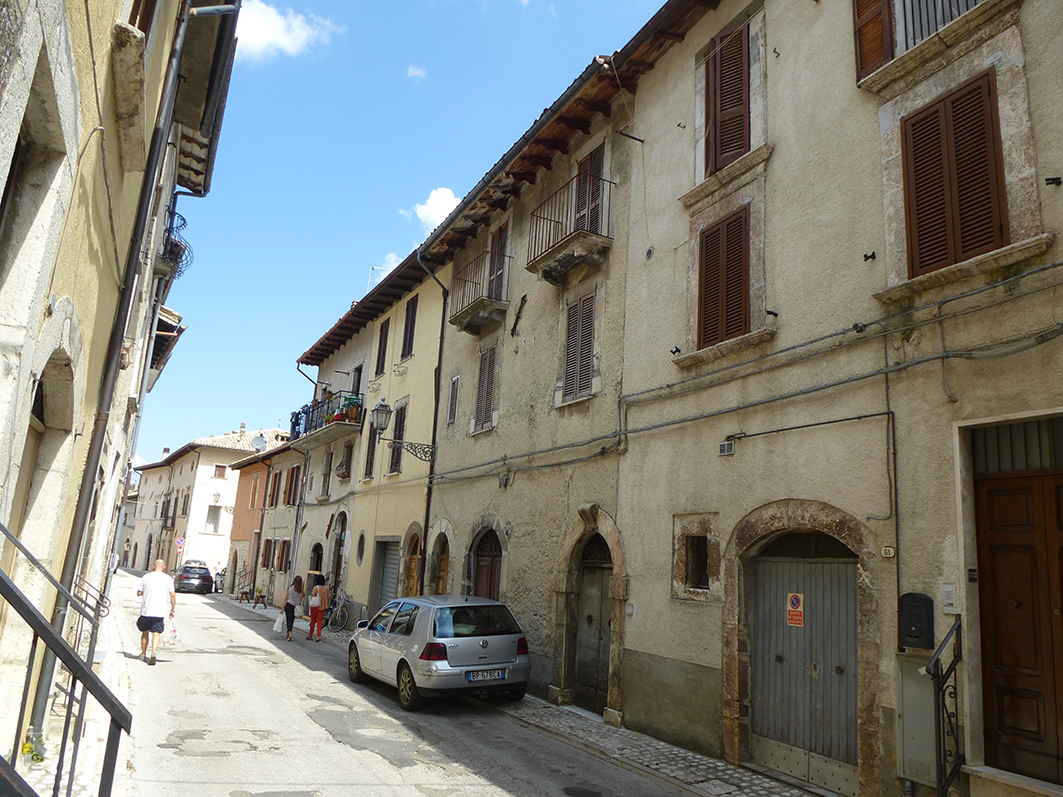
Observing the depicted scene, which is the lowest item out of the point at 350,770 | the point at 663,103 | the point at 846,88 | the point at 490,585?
the point at 350,770

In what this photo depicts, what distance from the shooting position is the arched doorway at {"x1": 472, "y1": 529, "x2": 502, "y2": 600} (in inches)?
573

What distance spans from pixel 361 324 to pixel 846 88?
64.0ft

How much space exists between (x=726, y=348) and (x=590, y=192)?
5102 mm

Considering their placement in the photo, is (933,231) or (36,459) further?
(933,231)

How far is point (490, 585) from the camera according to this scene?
1469cm

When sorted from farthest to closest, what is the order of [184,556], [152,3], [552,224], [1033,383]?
1. [184,556]
2. [552,224]
3. [152,3]
4. [1033,383]

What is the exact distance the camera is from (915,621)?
651 centimetres

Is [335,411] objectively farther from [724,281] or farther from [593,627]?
[724,281]

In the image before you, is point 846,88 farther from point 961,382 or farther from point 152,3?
point 152,3

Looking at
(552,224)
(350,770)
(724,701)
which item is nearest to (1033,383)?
(724,701)

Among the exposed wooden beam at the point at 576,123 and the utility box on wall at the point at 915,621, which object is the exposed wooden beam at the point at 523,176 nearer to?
the exposed wooden beam at the point at 576,123

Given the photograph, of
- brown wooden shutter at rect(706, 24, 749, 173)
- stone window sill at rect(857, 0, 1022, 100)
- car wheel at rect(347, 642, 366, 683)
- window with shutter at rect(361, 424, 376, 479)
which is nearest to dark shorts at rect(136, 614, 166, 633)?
car wheel at rect(347, 642, 366, 683)

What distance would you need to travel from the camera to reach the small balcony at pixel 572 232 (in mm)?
12227

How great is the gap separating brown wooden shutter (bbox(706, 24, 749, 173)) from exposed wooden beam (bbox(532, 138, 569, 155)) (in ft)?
13.5
